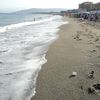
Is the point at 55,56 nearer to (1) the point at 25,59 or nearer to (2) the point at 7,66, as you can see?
(1) the point at 25,59

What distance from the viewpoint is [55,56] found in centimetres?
1080

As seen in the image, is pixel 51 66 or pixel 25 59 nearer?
pixel 51 66

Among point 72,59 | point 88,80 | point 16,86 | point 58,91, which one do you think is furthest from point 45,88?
point 72,59

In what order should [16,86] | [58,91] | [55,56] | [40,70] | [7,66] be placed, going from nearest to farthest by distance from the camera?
1. [58,91]
2. [16,86]
3. [40,70]
4. [7,66]
5. [55,56]

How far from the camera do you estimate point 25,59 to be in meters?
10.4

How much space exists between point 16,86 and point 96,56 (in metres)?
4.45

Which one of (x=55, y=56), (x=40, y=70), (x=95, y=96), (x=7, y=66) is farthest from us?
(x=55, y=56)

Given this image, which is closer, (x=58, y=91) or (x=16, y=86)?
(x=58, y=91)

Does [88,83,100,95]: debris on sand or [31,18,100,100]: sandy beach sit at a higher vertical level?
[88,83,100,95]: debris on sand

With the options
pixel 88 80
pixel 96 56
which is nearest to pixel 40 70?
pixel 88 80

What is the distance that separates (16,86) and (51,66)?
232 centimetres

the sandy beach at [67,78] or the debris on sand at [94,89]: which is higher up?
the debris on sand at [94,89]

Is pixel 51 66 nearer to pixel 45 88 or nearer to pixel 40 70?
pixel 40 70

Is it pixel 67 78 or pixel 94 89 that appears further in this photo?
pixel 67 78
